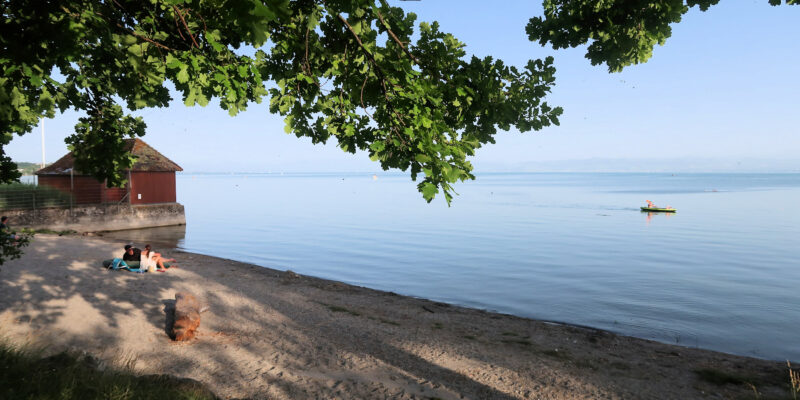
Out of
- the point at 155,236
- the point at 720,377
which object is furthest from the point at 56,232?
the point at 720,377

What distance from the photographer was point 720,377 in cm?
1098

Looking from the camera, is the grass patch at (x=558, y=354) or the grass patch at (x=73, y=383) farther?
the grass patch at (x=558, y=354)

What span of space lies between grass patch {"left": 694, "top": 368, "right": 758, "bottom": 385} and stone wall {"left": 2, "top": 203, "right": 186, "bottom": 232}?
36270 mm

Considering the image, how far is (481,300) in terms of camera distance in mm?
20641

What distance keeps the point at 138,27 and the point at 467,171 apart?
453 cm

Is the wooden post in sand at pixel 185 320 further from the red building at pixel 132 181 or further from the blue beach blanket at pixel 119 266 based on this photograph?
the red building at pixel 132 181

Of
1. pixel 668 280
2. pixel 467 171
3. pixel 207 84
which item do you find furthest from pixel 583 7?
pixel 668 280

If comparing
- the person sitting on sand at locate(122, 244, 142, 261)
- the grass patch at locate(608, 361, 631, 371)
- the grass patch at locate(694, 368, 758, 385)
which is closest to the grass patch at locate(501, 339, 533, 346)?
the grass patch at locate(608, 361, 631, 371)

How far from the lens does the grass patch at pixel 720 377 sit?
10731 mm

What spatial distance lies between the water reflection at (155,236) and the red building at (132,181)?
249 cm

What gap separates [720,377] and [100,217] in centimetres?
3850

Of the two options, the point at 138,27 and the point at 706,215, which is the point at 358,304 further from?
the point at 706,215

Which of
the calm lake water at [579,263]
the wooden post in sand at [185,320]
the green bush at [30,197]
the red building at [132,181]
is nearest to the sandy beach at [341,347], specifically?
the wooden post in sand at [185,320]

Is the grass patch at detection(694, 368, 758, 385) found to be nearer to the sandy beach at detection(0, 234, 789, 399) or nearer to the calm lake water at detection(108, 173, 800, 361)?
the sandy beach at detection(0, 234, 789, 399)
